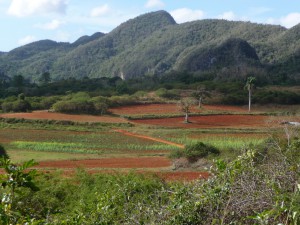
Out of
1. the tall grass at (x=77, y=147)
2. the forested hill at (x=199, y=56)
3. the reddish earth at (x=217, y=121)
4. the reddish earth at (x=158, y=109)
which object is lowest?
the tall grass at (x=77, y=147)

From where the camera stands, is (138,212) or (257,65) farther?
(257,65)

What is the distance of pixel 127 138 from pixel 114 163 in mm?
12591

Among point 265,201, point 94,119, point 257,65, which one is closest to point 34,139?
point 94,119

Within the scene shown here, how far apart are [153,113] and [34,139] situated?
1946 cm

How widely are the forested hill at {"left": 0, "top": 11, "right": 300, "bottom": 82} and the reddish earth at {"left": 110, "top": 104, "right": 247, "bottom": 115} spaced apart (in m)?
38.9

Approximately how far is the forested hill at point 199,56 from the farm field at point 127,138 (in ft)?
→ 171

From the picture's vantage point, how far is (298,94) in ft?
225

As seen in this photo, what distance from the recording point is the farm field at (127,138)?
28.0 meters

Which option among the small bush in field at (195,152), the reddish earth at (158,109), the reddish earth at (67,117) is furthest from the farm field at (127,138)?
the small bush in field at (195,152)

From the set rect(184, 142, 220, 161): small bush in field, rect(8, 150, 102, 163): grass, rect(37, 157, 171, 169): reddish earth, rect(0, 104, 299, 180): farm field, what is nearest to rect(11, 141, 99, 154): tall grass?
rect(0, 104, 299, 180): farm field

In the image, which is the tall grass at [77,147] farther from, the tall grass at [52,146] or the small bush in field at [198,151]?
the small bush in field at [198,151]

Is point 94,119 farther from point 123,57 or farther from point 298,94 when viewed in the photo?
point 123,57

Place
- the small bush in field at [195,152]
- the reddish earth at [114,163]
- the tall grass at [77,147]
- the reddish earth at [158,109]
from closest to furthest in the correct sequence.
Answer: the reddish earth at [114,163], the small bush in field at [195,152], the tall grass at [77,147], the reddish earth at [158,109]

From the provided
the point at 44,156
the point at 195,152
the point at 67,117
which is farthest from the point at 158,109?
the point at 195,152
